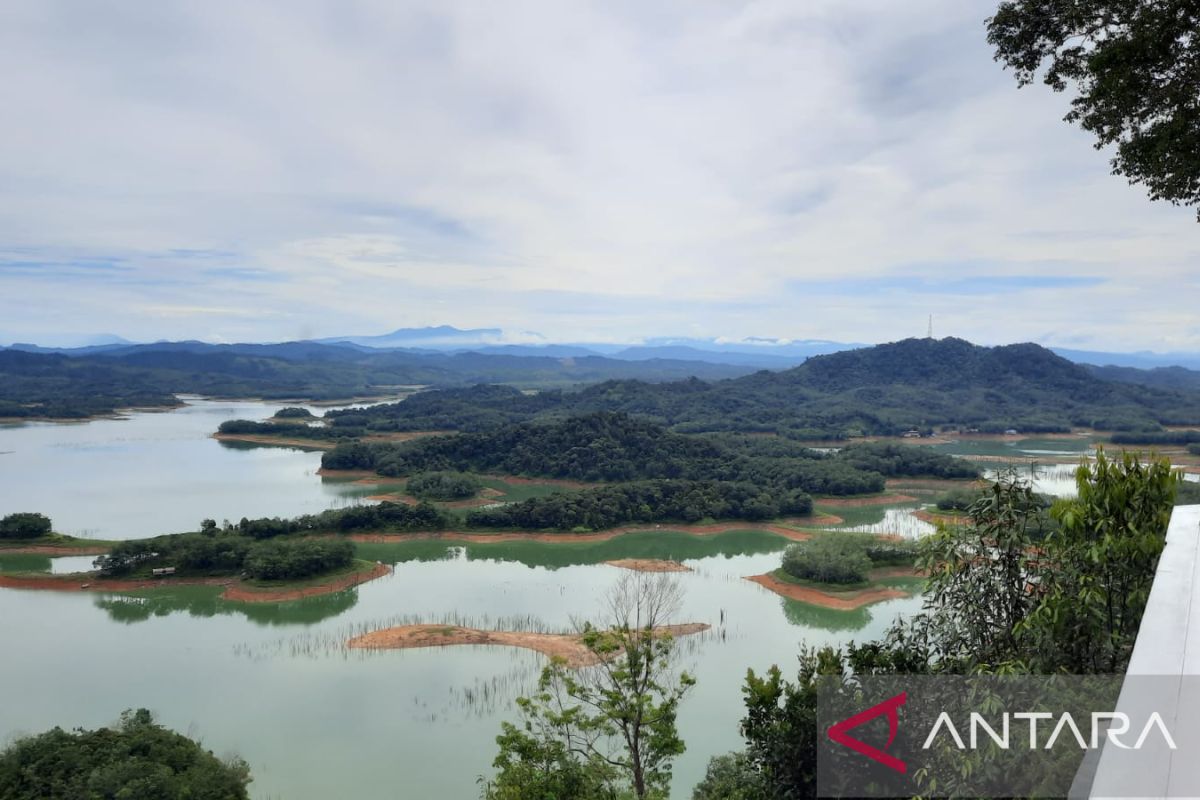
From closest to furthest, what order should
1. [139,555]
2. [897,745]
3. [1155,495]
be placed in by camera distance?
[1155,495] → [897,745] → [139,555]

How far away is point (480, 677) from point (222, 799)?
7.45 m

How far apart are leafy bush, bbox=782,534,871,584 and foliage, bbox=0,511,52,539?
31752 millimetres

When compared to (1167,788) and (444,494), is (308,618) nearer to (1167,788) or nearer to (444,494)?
(444,494)

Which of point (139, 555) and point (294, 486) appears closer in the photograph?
point (139, 555)

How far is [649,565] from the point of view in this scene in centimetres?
2841

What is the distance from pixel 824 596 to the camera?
23.7 m

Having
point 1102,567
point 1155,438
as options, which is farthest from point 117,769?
point 1155,438

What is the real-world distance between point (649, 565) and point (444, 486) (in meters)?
17.9

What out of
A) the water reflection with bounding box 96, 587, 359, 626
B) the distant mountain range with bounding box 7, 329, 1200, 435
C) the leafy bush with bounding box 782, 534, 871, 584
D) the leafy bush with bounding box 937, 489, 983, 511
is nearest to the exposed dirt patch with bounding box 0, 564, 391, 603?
the water reflection with bounding box 96, 587, 359, 626

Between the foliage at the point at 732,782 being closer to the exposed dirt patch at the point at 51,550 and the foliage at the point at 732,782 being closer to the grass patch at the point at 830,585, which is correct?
the grass patch at the point at 830,585

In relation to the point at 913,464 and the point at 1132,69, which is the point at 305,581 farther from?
the point at 913,464

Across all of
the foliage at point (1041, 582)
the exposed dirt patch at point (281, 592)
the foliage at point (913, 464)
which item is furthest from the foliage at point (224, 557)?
the foliage at point (913, 464)

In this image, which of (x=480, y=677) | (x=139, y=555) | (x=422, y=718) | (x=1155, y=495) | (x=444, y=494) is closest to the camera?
(x=1155, y=495)

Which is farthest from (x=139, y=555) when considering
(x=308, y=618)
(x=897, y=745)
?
(x=897, y=745)
